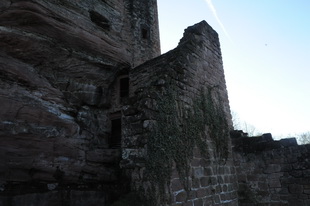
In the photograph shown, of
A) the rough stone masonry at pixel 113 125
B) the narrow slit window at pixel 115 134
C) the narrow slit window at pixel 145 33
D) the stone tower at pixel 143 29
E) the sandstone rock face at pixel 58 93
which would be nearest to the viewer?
the rough stone masonry at pixel 113 125

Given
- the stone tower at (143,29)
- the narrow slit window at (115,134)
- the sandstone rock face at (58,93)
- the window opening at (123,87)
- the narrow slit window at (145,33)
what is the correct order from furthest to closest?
the narrow slit window at (145,33), the stone tower at (143,29), the window opening at (123,87), the narrow slit window at (115,134), the sandstone rock face at (58,93)

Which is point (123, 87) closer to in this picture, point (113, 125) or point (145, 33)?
point (113, 125)

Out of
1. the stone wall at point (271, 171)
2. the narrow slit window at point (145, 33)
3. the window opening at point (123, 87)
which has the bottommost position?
the stone wall at point (271, 171)

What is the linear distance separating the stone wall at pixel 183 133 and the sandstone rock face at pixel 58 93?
208 cm

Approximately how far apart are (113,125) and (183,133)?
6.88 m

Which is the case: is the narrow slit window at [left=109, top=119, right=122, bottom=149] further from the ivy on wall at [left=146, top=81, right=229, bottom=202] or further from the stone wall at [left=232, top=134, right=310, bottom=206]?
the ivy on wall at [left=146, top=81, right=229, bottom=202]

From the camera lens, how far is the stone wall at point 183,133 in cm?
325

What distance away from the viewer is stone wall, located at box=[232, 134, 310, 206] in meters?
4.99

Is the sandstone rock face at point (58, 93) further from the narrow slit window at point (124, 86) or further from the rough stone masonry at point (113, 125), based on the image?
the narrow slit window at point (124, 86)

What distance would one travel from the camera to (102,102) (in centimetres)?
1005

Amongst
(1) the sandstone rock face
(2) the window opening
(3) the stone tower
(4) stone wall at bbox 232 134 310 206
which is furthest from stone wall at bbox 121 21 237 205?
Answer: (3) the stone tower

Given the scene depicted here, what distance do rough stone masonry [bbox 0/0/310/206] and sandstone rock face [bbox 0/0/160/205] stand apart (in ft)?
0.11

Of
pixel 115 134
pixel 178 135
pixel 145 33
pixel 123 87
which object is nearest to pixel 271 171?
pixel 178 135

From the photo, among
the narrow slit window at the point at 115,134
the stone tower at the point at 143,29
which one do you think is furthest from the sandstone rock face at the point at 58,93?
the stone tower at the point at 143,29
